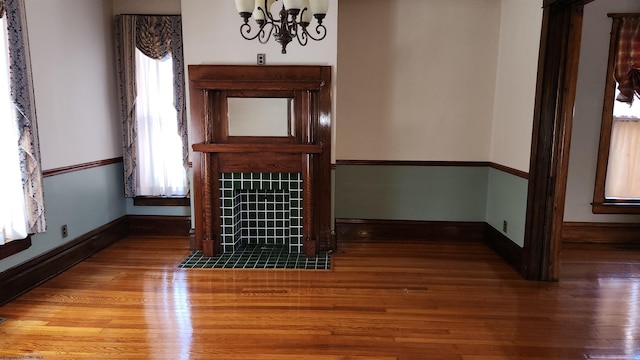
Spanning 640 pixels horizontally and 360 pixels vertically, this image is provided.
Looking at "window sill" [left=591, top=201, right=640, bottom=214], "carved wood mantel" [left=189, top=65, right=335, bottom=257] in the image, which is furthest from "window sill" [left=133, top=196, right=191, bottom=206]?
"window sill" [left=591, top=201, right=640, bottom=214]

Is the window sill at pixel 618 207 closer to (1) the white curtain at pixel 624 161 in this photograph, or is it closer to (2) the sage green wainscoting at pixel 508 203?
(1) the white curtain at pixel 624 161

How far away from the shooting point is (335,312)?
2904 millimetres

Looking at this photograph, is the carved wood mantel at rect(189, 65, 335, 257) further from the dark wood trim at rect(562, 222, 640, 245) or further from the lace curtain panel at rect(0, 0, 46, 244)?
the dark wood trim at rect(562, 222, 640, 245)

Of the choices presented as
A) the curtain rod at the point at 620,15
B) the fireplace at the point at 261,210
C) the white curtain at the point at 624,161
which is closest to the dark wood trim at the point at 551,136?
the curtain rod at the point at 620,15

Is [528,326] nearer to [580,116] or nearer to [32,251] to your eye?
[580,116]

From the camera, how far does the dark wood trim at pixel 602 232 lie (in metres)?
4.49

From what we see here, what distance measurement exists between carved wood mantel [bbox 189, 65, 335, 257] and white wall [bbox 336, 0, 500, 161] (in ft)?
1.94

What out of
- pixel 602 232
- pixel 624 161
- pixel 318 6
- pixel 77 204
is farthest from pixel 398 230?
pixel 77 204

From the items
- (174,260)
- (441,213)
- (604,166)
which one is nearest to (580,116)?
(604,166)

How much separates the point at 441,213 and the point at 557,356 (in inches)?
92.7

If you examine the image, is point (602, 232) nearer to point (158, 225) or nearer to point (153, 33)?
point (158, 225)

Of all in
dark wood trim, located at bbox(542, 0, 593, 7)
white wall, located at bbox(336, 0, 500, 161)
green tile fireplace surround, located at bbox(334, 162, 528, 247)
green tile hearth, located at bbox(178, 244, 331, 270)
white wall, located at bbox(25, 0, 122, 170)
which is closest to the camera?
dark wood trim, located at bbox(542, 0, 593, 7)

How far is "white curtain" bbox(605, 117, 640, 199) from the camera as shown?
4.38m

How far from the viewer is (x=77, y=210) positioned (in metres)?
3.88
